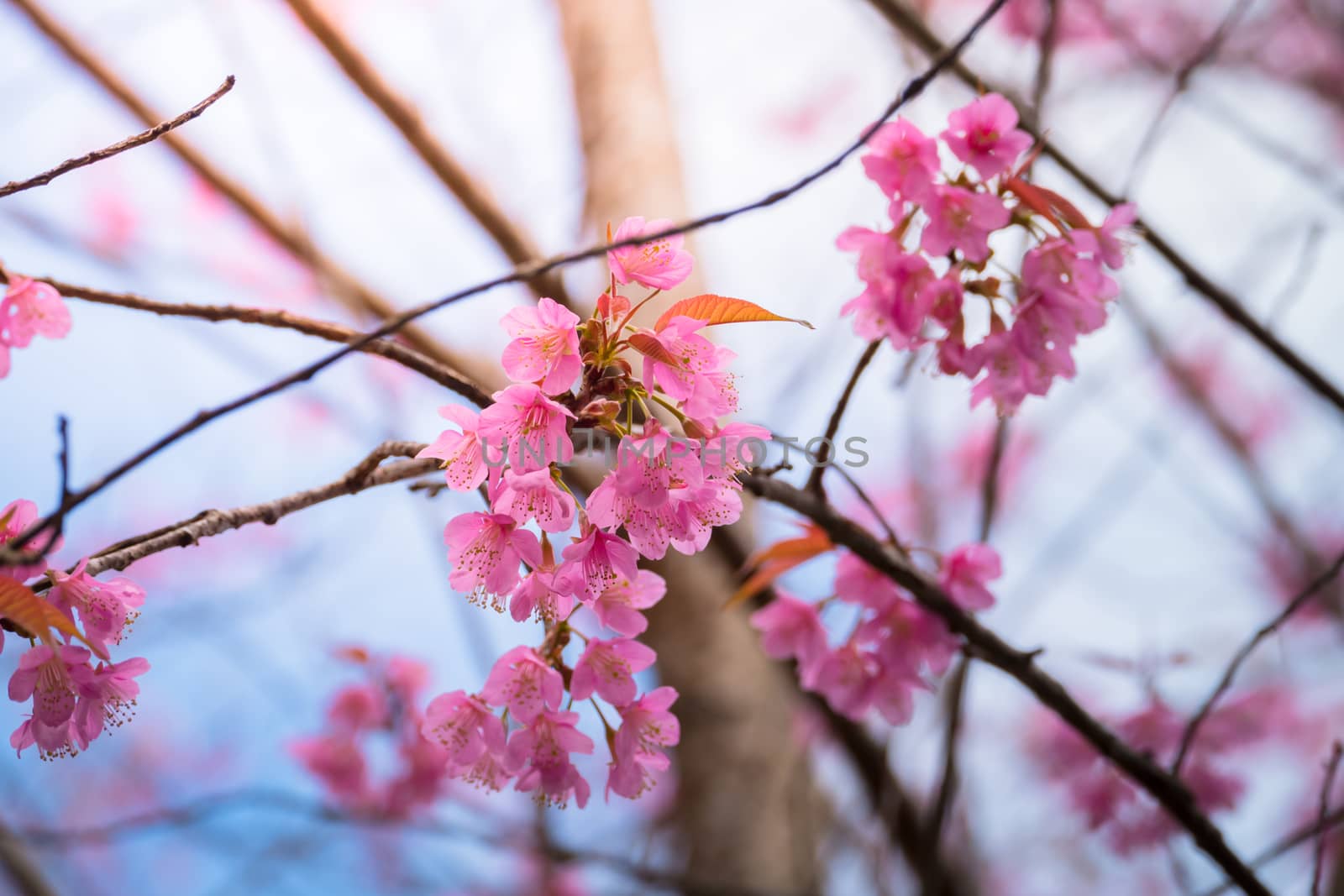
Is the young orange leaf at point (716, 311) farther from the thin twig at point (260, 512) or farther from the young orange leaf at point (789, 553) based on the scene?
the young orange leaf at point (789, 553)

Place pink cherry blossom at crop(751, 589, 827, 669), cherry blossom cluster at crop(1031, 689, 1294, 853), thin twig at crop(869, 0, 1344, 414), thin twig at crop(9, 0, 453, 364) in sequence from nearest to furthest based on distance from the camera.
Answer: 1. pink cherry blossom at crop(751, 589, 827, 669)
2. thin twig at crop(869, 0, 1344, 414)
3. cherry blossom cluster at crop(1031, 689, 1294, 853)
4. thin twig at crop(9, 0, 453, 364)

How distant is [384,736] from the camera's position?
2121mm

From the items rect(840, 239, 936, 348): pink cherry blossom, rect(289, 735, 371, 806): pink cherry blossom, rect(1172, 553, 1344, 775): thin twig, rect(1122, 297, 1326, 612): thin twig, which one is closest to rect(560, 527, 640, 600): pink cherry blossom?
rect(840, 239, 936, 348): pink cherry blossom

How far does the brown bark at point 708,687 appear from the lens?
193 centimetres

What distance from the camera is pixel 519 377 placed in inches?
28.9

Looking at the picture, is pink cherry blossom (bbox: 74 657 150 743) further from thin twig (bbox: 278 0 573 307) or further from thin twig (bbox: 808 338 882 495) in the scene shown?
thin twig (bbox: 278 0 573 307)

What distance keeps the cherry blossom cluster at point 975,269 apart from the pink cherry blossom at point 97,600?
773mm

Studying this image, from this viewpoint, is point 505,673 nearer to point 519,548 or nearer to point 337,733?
point 519,548

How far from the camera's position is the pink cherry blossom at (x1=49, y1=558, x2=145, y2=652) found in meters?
0.74

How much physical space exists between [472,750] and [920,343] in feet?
2.06

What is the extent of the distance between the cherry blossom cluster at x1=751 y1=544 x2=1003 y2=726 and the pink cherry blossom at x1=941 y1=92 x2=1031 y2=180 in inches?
19.7

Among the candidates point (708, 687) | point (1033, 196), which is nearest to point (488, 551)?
point (1033, 196)

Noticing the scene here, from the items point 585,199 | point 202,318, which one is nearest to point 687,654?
point 585,199

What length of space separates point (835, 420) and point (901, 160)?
285 mm
